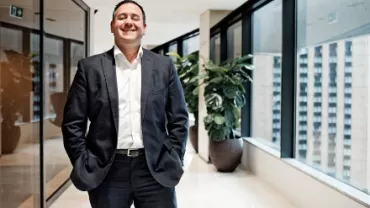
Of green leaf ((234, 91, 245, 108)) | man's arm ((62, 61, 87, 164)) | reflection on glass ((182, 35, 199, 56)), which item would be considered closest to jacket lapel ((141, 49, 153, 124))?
man's arm ((62, 61, 87, 164))

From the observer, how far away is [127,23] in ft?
5.22

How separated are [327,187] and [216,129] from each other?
7.27 ft

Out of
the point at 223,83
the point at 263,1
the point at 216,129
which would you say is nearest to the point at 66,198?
the point at 216,129

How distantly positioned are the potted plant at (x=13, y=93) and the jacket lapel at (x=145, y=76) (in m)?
1.88

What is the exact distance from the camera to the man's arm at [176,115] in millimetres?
1688

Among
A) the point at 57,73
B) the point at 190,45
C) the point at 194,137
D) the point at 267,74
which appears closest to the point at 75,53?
the point at 57,73

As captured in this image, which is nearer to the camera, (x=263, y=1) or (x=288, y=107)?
(x=288, y=107)

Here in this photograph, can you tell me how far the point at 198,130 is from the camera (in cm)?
684

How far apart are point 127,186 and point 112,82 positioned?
426 mm

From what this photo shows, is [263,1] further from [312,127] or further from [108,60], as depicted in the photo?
[108,60]

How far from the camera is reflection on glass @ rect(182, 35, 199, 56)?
8.27 metres

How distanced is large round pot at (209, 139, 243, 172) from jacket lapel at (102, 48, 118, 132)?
12.5ft

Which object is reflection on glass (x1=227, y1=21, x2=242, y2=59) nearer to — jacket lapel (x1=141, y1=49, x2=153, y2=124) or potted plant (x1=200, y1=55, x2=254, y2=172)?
potted plant (x1=200, y1=55, x2=254, y2=172)

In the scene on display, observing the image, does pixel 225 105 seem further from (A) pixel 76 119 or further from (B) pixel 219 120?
(A) pixel 76 119
